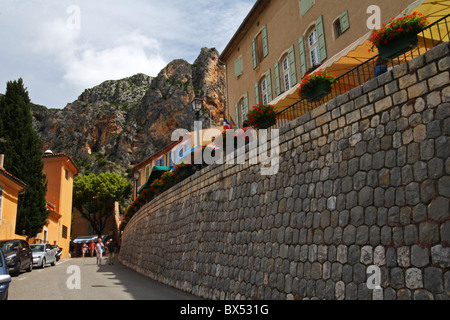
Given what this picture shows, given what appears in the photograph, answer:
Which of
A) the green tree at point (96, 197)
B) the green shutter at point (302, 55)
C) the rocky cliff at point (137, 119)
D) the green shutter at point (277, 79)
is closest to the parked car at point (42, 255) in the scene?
the green shutter at point (277, 79)

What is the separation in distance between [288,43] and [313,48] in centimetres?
197

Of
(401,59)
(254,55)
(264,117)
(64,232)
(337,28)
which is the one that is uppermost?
(254,55)

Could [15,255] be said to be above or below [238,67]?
below

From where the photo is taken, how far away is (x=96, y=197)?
54406 millimetres

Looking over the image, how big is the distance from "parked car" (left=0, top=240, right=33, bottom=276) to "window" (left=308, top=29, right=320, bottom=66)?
1361cm

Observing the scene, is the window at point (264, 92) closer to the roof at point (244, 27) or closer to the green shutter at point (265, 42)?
the green shutter at point (265, 42)

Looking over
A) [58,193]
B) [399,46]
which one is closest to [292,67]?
[399,46]

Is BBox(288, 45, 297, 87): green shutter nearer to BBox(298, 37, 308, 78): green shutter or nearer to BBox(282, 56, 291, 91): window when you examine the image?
BBox(282, 56, 291, 91): window

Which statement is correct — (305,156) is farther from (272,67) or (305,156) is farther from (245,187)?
(272,67)

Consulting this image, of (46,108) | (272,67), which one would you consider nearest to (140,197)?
(272,67)

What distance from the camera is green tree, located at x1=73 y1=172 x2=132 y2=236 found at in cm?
5417

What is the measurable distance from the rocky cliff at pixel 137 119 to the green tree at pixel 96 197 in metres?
8.74

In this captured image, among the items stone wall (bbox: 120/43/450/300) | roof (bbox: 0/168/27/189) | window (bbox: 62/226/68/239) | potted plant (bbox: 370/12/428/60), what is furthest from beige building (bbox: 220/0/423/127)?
window (bbox: 62/226/68/239)

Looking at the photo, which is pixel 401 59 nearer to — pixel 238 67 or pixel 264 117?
pixel 264 117
